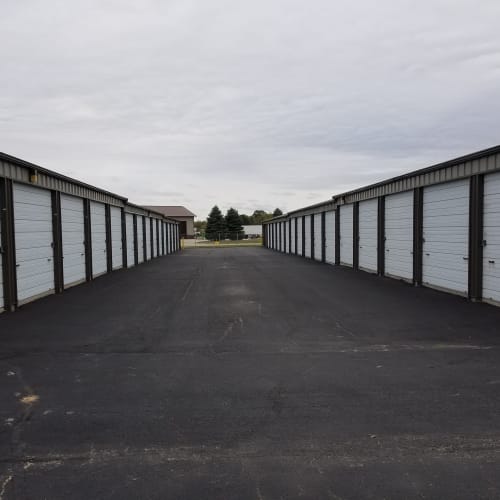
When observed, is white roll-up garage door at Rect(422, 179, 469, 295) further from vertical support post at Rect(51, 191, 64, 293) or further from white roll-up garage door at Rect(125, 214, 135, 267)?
white roll-up garage door at Rect(125, 214, 135, 267)

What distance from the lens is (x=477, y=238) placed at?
1099 centimetres

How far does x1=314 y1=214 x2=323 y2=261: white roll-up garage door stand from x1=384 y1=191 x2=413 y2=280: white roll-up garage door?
10389 millimetres

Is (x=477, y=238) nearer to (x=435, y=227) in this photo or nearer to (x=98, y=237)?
(x=435, y=227)

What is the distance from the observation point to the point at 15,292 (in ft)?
34.9

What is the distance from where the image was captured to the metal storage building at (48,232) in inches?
412

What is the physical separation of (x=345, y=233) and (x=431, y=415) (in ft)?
61.4

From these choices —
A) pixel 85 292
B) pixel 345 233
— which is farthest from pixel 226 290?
pixel 345 233

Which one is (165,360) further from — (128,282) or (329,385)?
(128,282)

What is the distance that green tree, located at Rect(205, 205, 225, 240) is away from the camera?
91594 mm

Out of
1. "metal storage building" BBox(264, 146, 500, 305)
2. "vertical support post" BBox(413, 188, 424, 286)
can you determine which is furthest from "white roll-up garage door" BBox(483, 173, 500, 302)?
"vertical support post" BBox(413, 188, 424, 286)

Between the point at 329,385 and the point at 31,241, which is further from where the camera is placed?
the point at 31,241

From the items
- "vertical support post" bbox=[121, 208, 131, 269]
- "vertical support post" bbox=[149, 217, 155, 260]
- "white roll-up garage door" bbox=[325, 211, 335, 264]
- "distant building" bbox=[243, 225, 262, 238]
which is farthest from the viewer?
"distant building" bbox=[243, 225, 262, 238]

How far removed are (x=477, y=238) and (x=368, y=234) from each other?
828 centimetres

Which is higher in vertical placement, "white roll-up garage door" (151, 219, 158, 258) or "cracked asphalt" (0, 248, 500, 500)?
"white roll-up garage door" (151, 219, 158, 258)
